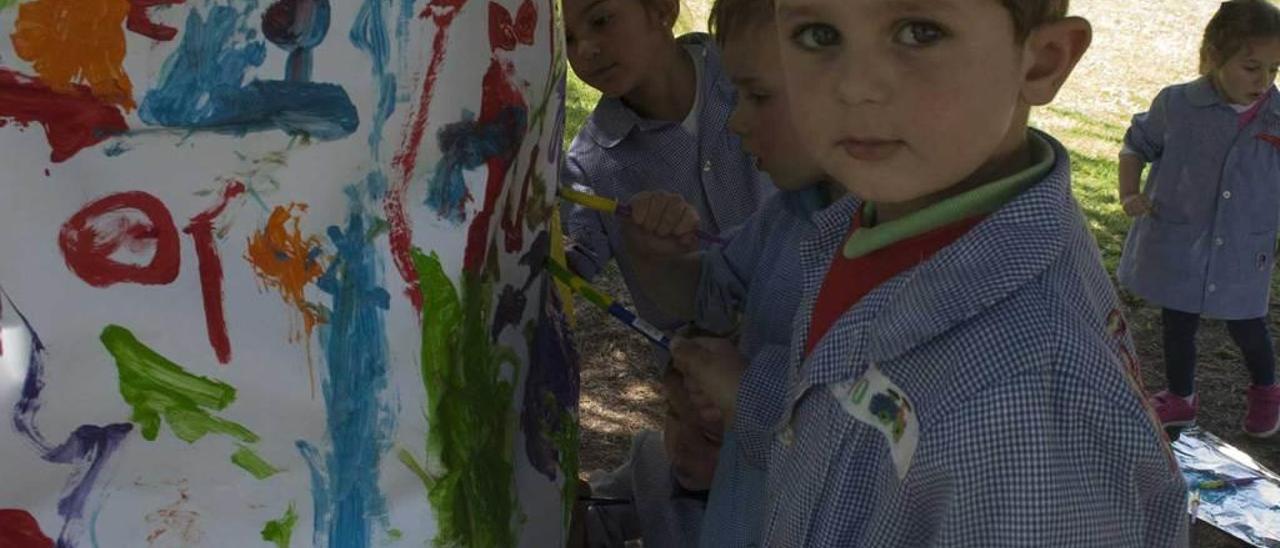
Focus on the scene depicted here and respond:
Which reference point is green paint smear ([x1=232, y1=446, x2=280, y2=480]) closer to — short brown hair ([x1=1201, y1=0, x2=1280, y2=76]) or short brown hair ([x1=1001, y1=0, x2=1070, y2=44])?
short brown hair ([x1=1001, y1=0, x2=1070, y2=44])

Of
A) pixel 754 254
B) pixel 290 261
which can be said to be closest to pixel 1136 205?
pixel 754 254

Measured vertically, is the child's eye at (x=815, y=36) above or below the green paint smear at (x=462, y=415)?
above

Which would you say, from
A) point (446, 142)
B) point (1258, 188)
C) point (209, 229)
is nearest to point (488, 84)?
point (446, 142)

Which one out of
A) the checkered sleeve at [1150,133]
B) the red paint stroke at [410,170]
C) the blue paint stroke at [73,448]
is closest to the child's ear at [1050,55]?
the red paint stroke at [410,170]

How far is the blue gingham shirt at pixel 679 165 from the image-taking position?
269cm

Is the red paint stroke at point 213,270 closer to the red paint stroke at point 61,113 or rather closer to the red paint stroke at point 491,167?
the red paint stroke at point 61,113

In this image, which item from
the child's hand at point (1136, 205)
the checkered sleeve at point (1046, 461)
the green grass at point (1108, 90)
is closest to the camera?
the checkered sleeve at point (1046, 461)

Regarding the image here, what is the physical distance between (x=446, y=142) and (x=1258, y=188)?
3479 millimetres

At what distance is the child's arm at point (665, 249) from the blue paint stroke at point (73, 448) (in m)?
0.98

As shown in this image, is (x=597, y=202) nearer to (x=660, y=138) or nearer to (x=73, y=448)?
(x=660, y=138)

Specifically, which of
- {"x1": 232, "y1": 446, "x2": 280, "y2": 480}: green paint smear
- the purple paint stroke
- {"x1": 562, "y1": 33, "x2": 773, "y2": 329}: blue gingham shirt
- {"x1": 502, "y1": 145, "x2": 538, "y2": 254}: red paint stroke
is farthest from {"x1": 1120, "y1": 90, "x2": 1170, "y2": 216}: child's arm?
{"x1": 232, "y1": 446, "x2": 280, "y2": 480}: green paint smear

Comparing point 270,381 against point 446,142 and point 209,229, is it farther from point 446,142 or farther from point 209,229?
point 446,142

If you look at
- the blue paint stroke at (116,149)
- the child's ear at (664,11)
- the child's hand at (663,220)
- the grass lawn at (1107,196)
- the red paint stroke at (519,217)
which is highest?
the child's ear at (664,11)

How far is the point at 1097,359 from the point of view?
3.97 feet
